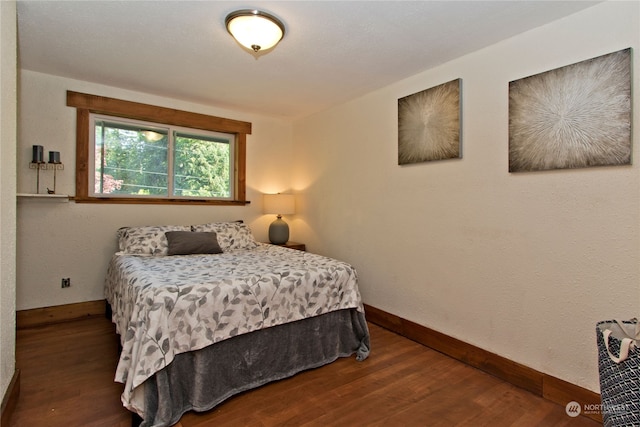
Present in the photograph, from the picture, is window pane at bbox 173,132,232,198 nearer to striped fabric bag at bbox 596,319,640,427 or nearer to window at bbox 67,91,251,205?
window at bbox 67,91,251,205

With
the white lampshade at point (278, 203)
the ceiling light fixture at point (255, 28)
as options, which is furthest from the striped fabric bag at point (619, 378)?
the white lampshade at point (278, 203)

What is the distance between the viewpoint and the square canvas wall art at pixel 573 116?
1.69m

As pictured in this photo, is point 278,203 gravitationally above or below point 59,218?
above

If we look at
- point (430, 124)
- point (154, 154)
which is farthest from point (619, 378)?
point (154, 154)

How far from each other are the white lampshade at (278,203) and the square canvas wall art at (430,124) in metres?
1.70

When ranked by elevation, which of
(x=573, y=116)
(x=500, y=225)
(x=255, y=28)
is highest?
(x=255, y=28)

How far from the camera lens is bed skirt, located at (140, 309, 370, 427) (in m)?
1.64

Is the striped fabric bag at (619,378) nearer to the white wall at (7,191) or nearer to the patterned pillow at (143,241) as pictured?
the white wall at (7,191)

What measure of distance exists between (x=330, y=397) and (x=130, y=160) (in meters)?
3.13

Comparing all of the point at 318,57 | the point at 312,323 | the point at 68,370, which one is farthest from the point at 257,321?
the point at 318,57

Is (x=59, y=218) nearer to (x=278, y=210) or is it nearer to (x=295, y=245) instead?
(x=278, y=210)

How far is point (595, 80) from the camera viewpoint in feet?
5.82

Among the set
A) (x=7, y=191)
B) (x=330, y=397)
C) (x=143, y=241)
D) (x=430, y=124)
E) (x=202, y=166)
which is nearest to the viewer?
(x=7, y=191)

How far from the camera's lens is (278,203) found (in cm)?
407
